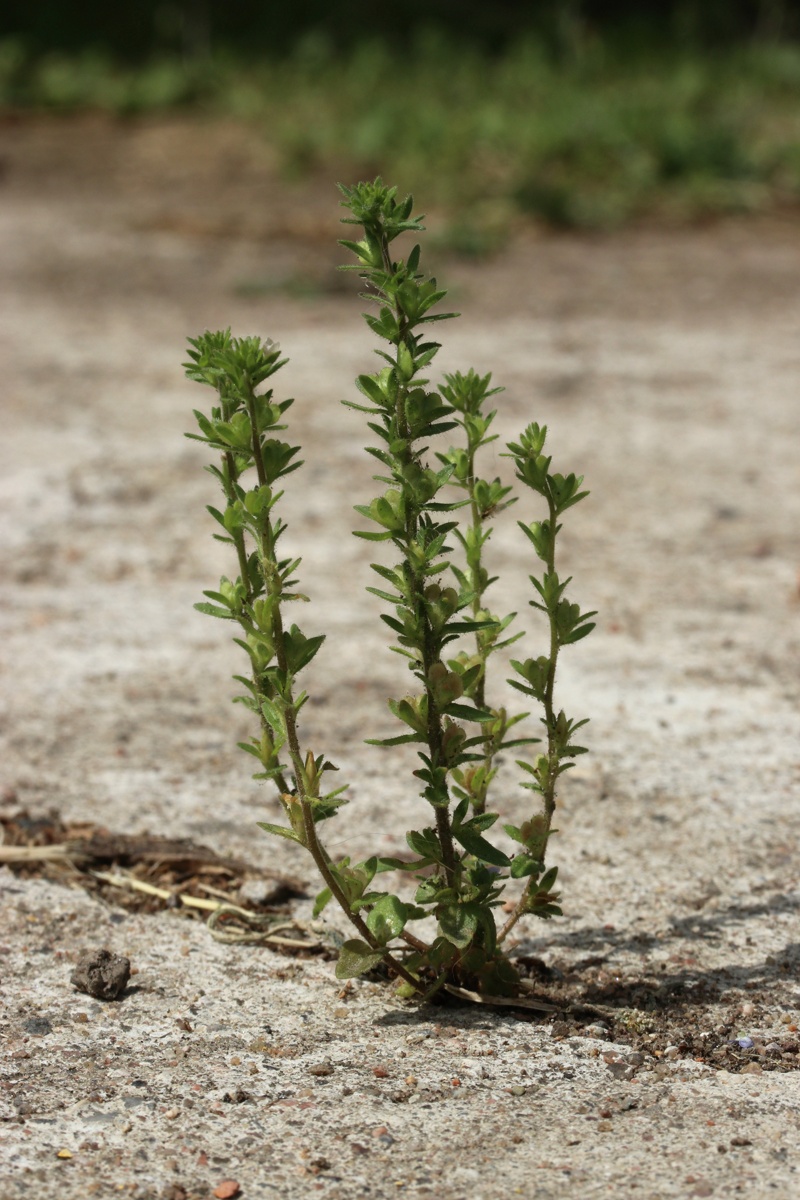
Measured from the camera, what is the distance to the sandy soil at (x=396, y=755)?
1.73 m

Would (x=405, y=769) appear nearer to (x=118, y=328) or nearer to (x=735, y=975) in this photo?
(x=735, y=975)

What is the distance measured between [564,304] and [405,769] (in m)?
3.63

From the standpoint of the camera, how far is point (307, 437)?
456 centimetres

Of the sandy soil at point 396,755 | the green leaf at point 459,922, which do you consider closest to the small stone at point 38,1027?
the sandy soil at point 396,755

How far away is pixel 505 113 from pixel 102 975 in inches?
288

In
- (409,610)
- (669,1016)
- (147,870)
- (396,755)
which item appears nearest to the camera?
(409,610)

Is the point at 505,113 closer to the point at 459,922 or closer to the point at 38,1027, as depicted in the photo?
the point at 459,922

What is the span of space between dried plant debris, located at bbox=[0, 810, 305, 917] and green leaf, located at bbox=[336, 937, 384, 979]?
0.37m

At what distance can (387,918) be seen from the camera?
1902 millimetres

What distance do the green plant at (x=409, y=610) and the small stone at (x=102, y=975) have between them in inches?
12.6

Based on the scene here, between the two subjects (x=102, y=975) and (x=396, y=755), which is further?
(x=396, y=755)


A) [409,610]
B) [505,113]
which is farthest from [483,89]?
[409,610]

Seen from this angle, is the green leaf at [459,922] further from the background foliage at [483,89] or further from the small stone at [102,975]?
the background foliage at [483,89]

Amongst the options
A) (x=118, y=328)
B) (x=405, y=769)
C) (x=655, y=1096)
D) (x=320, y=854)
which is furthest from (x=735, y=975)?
(x=118, y=328)
